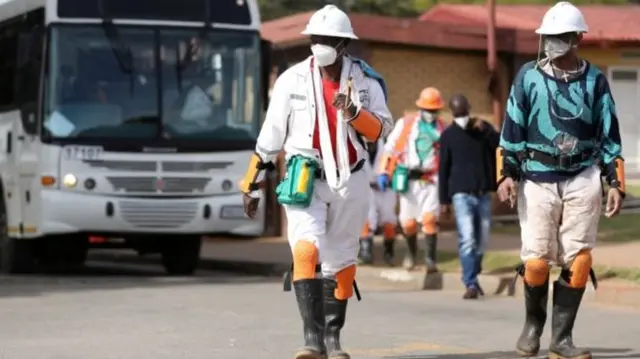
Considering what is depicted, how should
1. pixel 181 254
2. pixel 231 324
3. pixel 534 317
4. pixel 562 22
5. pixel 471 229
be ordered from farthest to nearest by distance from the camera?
pixel 181 254 → pixel 471 229 → pixel 231 324 → pixel 534 317 → pixel 562 22

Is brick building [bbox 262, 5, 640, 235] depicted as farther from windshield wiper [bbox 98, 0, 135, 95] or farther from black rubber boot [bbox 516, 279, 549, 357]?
black rubber boot [bbox 516, 279, 549, 357]

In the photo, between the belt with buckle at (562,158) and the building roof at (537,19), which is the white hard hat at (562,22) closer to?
the belt with buckle at (562,158)

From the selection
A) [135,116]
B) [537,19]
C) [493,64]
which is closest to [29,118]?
[135,116]

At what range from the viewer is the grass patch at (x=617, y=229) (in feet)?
64.0

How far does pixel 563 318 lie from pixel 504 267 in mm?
7290

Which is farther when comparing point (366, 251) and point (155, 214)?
point (366, 251)

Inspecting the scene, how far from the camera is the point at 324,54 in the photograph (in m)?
9.19

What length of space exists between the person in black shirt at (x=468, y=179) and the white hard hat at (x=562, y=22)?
523 cm

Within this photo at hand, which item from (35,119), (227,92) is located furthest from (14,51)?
(227,92)

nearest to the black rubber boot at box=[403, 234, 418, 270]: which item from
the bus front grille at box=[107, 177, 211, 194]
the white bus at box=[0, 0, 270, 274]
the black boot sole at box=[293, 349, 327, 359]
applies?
the white bus at box=[0, 0, 270, 274]

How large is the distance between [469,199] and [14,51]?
6.60 meters

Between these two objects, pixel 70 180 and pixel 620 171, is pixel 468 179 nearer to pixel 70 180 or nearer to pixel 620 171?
pixel 70 180

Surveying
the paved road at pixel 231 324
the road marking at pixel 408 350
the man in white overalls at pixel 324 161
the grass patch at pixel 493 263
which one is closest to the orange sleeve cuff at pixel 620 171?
the paved road at pixel 231 324

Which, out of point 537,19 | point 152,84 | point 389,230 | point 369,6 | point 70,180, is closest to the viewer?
point 70,180
